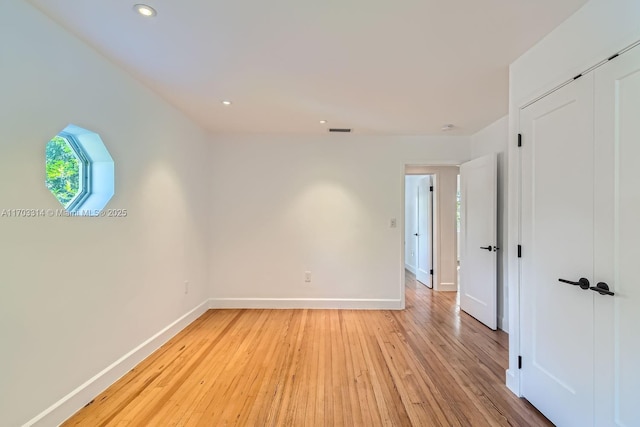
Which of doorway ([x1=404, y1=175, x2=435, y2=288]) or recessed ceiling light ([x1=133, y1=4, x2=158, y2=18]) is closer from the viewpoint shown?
recessed ceiling light ([x1=133, y1=4, x2=158, y2=18])

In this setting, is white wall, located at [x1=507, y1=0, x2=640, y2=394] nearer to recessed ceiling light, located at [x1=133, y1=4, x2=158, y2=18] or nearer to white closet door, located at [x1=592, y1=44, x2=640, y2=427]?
white closet door, located at [x1=592, y1=44, x2=640, y2=427]

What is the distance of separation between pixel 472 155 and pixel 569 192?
8.17 feet

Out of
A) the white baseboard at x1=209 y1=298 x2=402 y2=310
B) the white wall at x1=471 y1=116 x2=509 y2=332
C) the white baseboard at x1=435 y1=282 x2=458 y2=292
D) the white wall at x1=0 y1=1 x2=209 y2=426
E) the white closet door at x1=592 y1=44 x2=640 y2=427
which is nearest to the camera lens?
the white closet door at x1=592 y1=44 x2=640 y2=427

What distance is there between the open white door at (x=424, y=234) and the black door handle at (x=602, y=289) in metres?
3.77

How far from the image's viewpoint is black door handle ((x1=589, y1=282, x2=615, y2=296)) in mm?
1358

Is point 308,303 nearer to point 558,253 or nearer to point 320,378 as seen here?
point 320,378

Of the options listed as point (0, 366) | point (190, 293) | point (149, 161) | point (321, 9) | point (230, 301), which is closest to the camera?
point (0, 366)

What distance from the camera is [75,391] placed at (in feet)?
5.91

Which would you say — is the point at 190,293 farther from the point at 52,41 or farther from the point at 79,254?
the point at 52,41

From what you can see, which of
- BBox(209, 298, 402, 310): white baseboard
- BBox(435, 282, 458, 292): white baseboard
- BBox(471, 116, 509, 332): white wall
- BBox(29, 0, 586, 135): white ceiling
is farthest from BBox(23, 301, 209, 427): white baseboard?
BBox(435, 282, 458, 292): white baseboard

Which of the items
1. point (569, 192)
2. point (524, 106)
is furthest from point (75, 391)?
point (524, 106)

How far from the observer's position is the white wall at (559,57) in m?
1.35

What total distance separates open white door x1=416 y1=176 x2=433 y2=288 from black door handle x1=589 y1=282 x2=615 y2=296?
3772mm

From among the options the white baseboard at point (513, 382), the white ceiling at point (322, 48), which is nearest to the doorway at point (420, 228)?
the white ceiling at point (322, 48)
